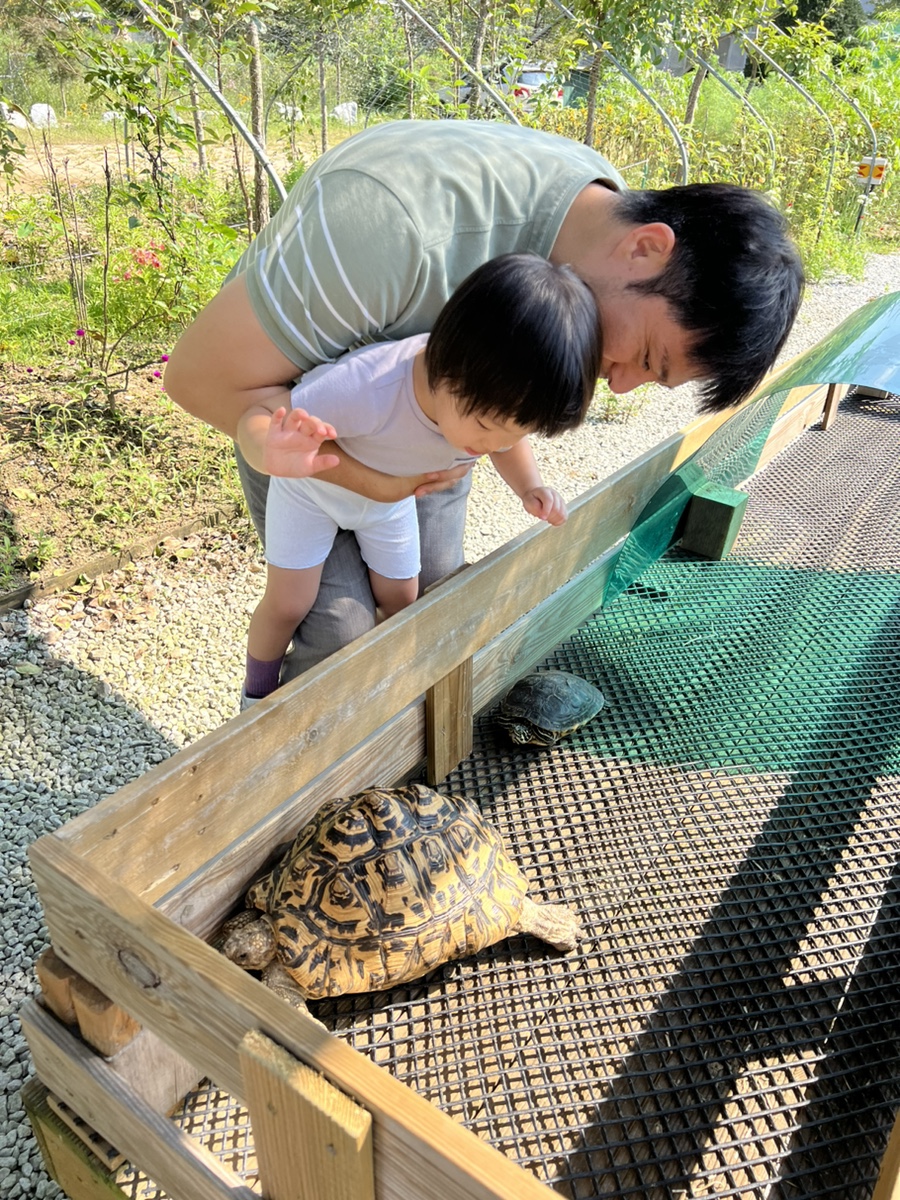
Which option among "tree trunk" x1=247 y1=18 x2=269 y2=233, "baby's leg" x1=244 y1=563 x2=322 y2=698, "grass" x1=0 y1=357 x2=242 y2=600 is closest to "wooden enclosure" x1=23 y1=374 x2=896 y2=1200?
"baby's leg" x1=244 y1=563 x2=322 y2=698

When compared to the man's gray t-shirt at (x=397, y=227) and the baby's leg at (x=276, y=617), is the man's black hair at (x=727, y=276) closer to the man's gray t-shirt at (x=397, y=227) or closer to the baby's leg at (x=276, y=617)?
the man's gray t-shirt at (x=397, y=227)

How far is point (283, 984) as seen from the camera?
161 centimetres

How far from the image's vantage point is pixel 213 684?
3.18 meters

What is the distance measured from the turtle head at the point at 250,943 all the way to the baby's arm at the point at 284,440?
88cm

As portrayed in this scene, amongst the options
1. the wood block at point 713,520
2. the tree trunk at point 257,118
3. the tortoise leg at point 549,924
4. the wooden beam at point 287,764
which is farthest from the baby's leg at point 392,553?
the tree trunk at point 257,118

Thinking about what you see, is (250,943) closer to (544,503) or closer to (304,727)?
(304,727)

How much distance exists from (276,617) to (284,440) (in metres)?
0.64

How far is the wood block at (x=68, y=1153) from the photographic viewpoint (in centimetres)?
144

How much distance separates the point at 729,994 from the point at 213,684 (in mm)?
2107

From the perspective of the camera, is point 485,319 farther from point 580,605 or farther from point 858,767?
point 858,767

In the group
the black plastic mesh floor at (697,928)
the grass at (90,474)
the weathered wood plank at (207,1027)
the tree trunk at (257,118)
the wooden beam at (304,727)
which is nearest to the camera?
the weathered wood plank at (207,1027)

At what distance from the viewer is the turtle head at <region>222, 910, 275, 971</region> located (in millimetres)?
1597

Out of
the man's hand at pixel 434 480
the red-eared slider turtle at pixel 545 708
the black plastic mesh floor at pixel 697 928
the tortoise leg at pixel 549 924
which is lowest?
the black plastic mesh floor at pixel 697 928

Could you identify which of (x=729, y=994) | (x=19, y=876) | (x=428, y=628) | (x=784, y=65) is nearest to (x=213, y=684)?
(x=19, y=876)
